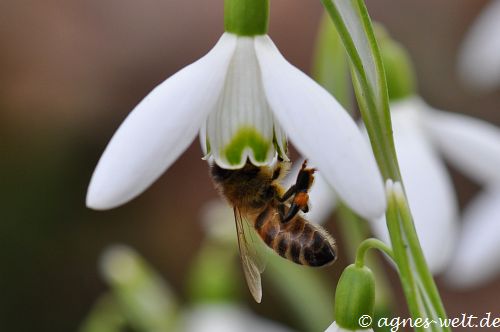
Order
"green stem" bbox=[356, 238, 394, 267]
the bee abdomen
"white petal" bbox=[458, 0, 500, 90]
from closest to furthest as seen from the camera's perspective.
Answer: "green stem" bbox=[356, 238, 394, 267], the bee abdomen, "white petal" bbox=[458, 0, 500, 90]

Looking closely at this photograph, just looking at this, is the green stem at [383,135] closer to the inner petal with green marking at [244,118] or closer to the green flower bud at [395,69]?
the inner petal with green marking at [244,118]

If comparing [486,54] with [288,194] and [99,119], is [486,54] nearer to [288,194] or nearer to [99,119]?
[288,194]

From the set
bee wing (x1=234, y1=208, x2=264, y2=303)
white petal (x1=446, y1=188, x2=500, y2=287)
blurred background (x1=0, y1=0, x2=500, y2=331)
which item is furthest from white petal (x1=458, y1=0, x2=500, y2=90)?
Answer: bee wing (x1=234, y1=208, x2=264, y2=303)

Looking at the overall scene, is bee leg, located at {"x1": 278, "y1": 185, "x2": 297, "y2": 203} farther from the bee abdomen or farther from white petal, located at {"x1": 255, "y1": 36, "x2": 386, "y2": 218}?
white petal, located at {"x1": 255, "y1": 36, "x2": 386, "y2": 218}

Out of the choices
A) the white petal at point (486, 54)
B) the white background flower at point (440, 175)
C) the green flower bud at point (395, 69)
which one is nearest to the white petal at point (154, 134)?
the white background flower at point (440, 175)

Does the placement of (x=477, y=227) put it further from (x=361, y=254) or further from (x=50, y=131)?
(x=50, y=131)
